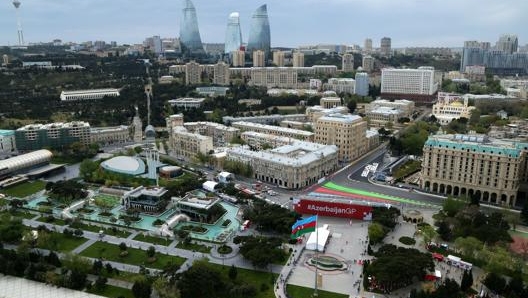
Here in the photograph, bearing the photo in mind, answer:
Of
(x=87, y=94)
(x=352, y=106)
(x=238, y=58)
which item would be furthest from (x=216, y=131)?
(x=238, y=58)

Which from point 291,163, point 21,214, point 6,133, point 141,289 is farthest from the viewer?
point 6,133

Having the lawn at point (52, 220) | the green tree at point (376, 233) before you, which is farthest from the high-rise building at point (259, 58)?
the green tree at point (376, 233)

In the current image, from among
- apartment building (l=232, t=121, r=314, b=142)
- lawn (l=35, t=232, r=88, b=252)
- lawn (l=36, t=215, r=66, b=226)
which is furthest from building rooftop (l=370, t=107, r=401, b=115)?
lawn (l=35, t=232, r=88, b=252)

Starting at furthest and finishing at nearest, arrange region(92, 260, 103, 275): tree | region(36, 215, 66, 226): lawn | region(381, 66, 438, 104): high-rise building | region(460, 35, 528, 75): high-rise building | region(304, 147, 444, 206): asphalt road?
region(460, 35, 528, 75): high-rise building, region(381, 66, 438, 104): high-rise building, region(304, 147, 444, 206): asphalt road, region(36, 215, 66, 226): lawn, region(92, 260, 103, 275): tree

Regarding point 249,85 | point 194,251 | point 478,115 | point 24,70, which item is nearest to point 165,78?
point 249,85

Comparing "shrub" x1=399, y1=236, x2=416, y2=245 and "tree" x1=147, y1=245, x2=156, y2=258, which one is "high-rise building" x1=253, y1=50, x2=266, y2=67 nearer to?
"shrub" x1=399, y1=236, x2=416, y2=245

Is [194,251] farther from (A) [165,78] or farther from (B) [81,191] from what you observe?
(A) [165,78]

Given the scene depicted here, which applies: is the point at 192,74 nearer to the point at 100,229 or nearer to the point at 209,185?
the point at 209,185
